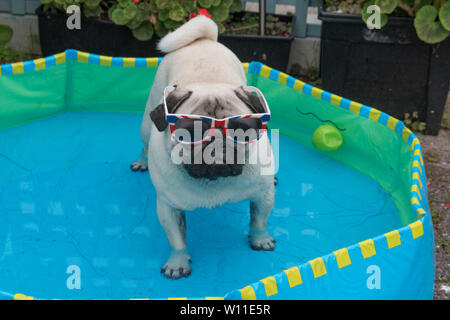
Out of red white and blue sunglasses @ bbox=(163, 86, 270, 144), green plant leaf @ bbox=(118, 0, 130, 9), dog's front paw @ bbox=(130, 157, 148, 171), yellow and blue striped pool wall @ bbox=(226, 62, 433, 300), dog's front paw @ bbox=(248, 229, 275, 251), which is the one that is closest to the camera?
yellow and blue striped pool wall @ bbox=(226, 62, 433, 300)

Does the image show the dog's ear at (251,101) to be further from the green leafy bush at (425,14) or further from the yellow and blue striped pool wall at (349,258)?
the green leafy bush at (425,14)

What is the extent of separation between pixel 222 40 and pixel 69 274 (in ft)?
7.66

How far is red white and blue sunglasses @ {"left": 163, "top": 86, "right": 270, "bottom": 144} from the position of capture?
6.66 ft

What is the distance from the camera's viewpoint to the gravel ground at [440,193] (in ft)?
9.13

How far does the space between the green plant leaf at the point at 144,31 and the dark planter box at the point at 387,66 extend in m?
1.24

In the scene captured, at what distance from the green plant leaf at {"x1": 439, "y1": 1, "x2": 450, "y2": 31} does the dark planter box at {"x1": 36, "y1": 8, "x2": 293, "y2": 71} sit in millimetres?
1111

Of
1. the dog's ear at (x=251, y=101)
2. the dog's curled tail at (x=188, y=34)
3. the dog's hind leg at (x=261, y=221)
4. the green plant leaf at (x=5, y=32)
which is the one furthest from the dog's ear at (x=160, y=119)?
the green plant leaf at (x=5, y=32)

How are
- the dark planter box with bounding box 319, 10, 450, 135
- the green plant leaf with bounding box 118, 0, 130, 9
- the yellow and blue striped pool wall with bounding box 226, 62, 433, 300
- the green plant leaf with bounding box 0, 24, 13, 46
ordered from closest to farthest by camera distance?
the yellow and blue striped pool wall with bounding box 226, 62, 433, 300
the dark planter box with bounding box 319, 10, 450, 135
the green plant leaf with bounding box 118, 0, 130, 9
the green plant leaf with bounding box 0, 24, 13, 46

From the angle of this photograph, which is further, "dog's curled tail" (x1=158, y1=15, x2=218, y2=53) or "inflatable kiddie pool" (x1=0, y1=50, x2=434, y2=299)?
"dog's curled tail" (x1=158, y1=15, x2=218, y2=53)

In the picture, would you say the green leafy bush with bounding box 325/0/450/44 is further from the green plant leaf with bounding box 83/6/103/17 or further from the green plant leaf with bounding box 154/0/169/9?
the green plant leaf with bounding box 83/6/103/17

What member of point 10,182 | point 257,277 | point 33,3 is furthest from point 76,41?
point 257,277

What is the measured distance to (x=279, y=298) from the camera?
190 cm

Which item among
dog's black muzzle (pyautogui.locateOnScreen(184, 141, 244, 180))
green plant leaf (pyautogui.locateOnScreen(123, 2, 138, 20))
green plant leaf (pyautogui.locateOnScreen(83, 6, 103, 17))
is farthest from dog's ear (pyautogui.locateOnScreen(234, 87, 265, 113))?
green plant leaf (pyautogui.locateOnScreen(83, 6, 103, 17))
